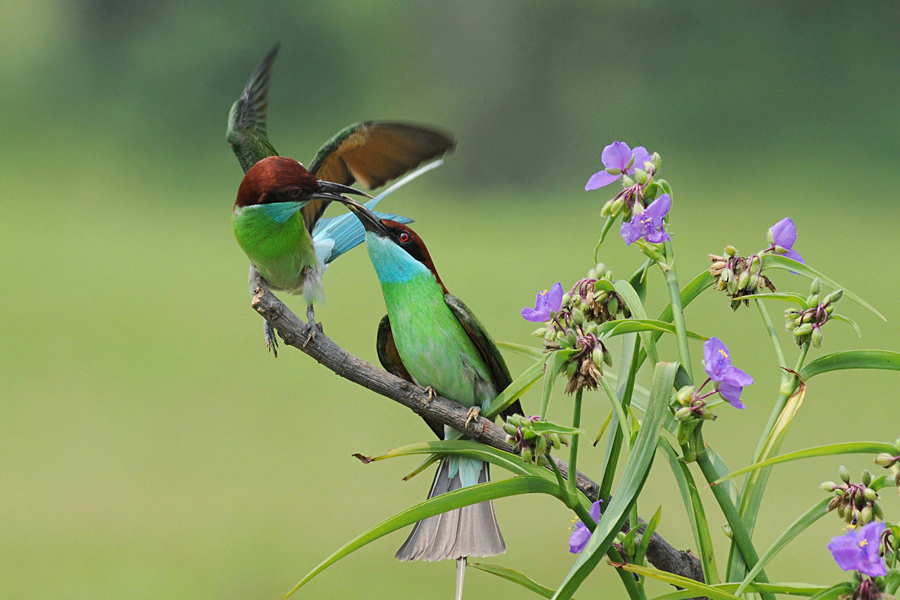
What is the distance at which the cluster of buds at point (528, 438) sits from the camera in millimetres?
312

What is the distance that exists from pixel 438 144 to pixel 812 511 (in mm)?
322

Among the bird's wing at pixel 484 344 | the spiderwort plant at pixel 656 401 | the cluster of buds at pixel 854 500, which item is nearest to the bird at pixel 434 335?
the bird's wing at pixel 484 344

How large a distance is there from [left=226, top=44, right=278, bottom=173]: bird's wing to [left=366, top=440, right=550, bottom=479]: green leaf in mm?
326

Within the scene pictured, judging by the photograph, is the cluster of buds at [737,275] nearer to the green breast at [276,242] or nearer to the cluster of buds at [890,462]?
the cluster of buds at [890,462]

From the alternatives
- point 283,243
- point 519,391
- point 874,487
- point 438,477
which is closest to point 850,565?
point 874,487

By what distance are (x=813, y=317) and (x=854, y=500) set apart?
76mm

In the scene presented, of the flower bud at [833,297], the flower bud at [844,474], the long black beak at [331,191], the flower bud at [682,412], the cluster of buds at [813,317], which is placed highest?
the long black beak at [331,191]

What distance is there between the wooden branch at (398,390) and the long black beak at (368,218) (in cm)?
8

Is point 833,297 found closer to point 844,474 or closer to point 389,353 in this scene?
point 844,474

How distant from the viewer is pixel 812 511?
1.05 feet

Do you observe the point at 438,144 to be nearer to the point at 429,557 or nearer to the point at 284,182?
the point at 284,182

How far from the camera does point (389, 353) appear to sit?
55 centimetres

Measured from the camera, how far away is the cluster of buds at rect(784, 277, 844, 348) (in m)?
0.33

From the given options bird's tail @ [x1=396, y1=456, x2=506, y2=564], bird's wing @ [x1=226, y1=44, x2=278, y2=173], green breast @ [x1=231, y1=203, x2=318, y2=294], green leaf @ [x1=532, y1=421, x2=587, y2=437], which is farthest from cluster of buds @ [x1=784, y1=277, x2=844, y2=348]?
bird's wing @ [x1=226, y1=44, x2=278, y2=173]
